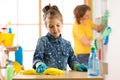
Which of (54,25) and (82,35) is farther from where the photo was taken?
(82,35)

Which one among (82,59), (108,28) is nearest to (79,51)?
(82,59)

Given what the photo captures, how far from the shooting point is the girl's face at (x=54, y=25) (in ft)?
6.05

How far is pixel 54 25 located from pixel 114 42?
1.15 metres

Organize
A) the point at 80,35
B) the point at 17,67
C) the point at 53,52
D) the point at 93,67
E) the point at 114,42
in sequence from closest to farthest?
1. the point at 93,67
2. the point at 53,52
3. the point at 114,42
4. the point at 80,35
5. the point at 17,67

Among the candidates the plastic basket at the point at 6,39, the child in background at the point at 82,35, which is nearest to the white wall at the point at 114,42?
the child in background at the point at 82,35

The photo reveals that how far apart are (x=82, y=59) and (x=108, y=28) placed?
422mm

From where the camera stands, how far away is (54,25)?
6.06ft

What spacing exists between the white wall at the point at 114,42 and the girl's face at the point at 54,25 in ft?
3.40

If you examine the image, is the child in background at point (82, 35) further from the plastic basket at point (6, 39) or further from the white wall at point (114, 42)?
the plastic basket at point (6, 39)

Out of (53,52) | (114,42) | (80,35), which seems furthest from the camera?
(80,35)

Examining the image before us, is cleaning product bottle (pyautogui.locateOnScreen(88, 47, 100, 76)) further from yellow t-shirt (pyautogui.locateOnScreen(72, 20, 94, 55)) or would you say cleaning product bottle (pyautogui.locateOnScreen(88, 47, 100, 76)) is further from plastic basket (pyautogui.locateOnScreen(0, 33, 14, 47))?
plastic basket (pyautogui.locateOnScreen(0, 33, 14, 47))

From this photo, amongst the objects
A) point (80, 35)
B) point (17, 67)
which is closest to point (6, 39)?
point (17, 67)

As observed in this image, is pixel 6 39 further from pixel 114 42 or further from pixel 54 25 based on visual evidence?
pixel 54 25

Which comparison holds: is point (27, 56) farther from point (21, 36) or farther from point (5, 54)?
point (5, 54)
